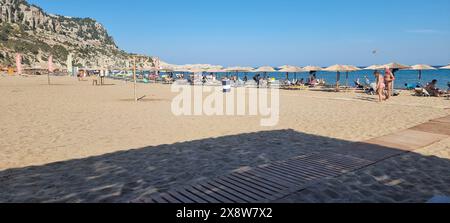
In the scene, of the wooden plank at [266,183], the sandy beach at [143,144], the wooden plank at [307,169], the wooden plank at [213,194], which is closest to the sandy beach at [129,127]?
the sandy beach at [143,144]

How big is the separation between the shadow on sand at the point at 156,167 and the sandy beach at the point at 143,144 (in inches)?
0.6

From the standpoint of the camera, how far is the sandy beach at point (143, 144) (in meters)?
4.90

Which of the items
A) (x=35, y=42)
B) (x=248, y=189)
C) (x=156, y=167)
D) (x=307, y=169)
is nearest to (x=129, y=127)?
(x=156, y=167)

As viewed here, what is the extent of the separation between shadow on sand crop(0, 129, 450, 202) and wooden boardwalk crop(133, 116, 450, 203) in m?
0.11

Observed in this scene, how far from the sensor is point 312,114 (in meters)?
12.7

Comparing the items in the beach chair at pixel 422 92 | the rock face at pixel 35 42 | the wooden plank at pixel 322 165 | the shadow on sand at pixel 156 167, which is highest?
the rock face at pixel 35 42

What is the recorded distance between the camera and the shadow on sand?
453 cm

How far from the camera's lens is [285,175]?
200 inches

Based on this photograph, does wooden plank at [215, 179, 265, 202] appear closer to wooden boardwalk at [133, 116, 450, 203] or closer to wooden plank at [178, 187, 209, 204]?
wooden boardwalk at [133, 116, 450, 203]

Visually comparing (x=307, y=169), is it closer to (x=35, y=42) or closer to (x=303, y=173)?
(x=303, y=173)

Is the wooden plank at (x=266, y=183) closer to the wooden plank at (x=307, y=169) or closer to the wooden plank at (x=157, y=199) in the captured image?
the wooden plank at (x=307, y=169)

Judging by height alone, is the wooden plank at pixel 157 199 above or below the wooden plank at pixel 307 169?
below

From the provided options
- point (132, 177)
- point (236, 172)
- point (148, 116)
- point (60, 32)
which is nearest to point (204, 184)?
point (236, 172)

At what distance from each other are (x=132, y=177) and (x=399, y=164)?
4780mm
